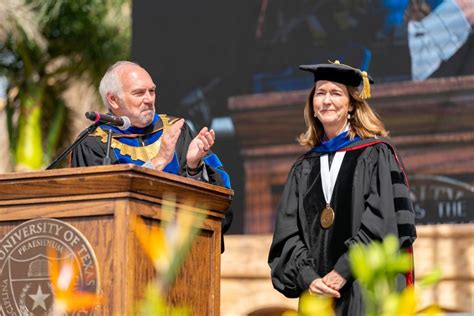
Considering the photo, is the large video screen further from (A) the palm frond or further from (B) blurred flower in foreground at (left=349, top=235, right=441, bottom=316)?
(A) the palm frond

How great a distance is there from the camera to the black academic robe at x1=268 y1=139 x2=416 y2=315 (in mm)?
4520

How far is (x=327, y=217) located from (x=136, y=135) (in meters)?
1.04

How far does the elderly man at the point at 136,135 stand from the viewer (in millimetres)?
4781

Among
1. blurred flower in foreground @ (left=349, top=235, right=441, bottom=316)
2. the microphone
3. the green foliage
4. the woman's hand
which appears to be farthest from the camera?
the green foliage

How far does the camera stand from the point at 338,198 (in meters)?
4.67

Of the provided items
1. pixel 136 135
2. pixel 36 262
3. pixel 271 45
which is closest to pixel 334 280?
pixel 136 135

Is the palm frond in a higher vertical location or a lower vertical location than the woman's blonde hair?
higher

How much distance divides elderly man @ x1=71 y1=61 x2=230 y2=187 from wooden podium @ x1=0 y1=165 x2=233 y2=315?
817 millimetres

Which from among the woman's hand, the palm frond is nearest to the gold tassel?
the woman's hand

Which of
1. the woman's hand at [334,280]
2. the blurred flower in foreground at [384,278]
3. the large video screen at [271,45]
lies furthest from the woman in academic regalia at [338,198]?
the large video screen at [271,45]

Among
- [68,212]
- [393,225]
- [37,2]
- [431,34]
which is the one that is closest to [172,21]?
[431,34]

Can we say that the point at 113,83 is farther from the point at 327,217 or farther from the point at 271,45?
the point at 271,45

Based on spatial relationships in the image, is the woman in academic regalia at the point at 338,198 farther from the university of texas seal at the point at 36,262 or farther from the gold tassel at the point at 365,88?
the university of texas seal at the point at 36,262

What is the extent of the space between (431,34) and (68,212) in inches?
226
